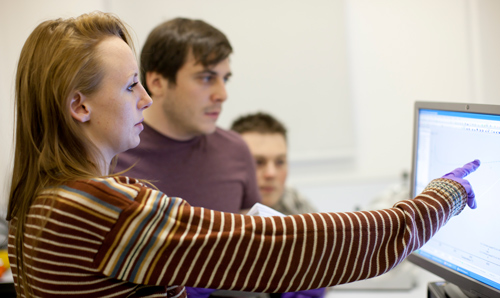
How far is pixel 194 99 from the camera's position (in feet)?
4.32

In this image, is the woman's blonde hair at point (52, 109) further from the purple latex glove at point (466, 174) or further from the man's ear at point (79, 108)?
the purple latex glove at point (466, 174)

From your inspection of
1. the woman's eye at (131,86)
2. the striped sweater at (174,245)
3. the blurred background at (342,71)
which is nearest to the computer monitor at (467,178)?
the striped sweater at (174,245)

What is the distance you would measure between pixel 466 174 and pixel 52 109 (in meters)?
0.66

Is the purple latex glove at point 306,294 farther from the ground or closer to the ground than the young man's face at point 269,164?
closer to the ground

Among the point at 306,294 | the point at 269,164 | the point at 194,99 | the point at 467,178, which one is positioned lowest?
the point at 306,294

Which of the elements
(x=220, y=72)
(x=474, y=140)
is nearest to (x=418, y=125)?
(x=474, y=140)

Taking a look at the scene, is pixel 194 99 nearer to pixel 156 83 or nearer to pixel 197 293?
pixel 156 83

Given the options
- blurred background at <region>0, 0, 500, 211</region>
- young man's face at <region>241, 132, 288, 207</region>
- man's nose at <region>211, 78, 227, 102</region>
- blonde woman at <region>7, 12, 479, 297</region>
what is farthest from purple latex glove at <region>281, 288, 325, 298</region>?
blurred background at <region>0, 0, 500, 211</region>

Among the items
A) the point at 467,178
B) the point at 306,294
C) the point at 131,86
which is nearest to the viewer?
the point at 131,86

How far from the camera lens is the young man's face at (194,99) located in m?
1.30

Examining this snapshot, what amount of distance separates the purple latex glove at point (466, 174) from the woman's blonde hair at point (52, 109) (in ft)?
1.84

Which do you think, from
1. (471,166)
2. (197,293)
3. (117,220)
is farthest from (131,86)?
(471,166)

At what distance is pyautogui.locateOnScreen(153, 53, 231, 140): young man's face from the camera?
1.30 metres

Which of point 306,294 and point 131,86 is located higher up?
point 131,86
